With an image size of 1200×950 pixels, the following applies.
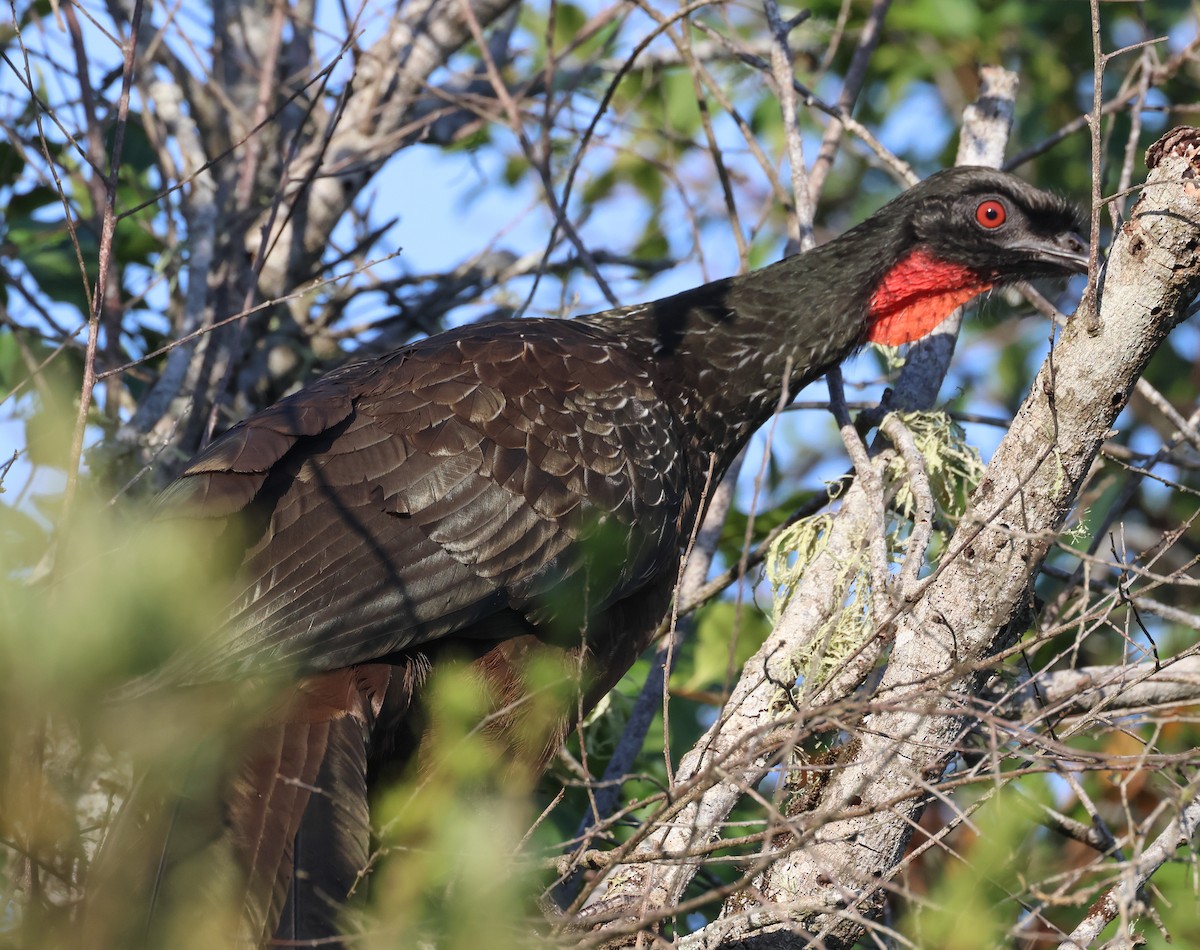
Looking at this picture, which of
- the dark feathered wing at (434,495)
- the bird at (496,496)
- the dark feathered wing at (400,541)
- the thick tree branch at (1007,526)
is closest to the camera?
the thick tree branch at (1007,526)

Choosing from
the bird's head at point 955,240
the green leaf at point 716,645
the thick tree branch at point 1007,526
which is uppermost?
the bird's head at point 955,240

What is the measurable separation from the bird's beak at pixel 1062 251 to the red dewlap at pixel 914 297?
22 cm

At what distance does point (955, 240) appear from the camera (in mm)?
4508

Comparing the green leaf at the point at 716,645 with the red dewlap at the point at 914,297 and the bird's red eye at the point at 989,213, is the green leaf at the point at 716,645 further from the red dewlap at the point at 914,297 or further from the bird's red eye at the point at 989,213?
the bird's red eye at the point at 989,213

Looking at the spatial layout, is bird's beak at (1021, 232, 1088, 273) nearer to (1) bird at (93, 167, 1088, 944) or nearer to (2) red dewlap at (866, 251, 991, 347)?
A: (1) bird at (93, 167, 1088, 944)

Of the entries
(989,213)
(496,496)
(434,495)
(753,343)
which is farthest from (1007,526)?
(989,213)

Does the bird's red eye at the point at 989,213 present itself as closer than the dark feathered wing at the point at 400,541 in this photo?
No

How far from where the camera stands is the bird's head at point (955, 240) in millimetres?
4457

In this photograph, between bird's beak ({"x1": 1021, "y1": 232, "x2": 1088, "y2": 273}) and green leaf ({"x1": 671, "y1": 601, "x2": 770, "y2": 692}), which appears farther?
green leaf ({"x1": 671, "y1": 601, "x2": 770, "y2": 692})

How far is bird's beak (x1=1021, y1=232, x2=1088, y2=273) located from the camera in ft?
14.4

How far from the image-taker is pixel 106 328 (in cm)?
454

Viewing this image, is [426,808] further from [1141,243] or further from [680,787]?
[1141,243]

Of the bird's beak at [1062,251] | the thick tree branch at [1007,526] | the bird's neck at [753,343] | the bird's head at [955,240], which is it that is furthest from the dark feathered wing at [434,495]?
the bird's beak at [1062,251]

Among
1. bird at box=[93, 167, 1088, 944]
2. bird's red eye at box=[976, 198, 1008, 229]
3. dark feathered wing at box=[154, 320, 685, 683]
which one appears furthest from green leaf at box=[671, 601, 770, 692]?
bird's red eye at box=[976, 198, 1008, 229]
